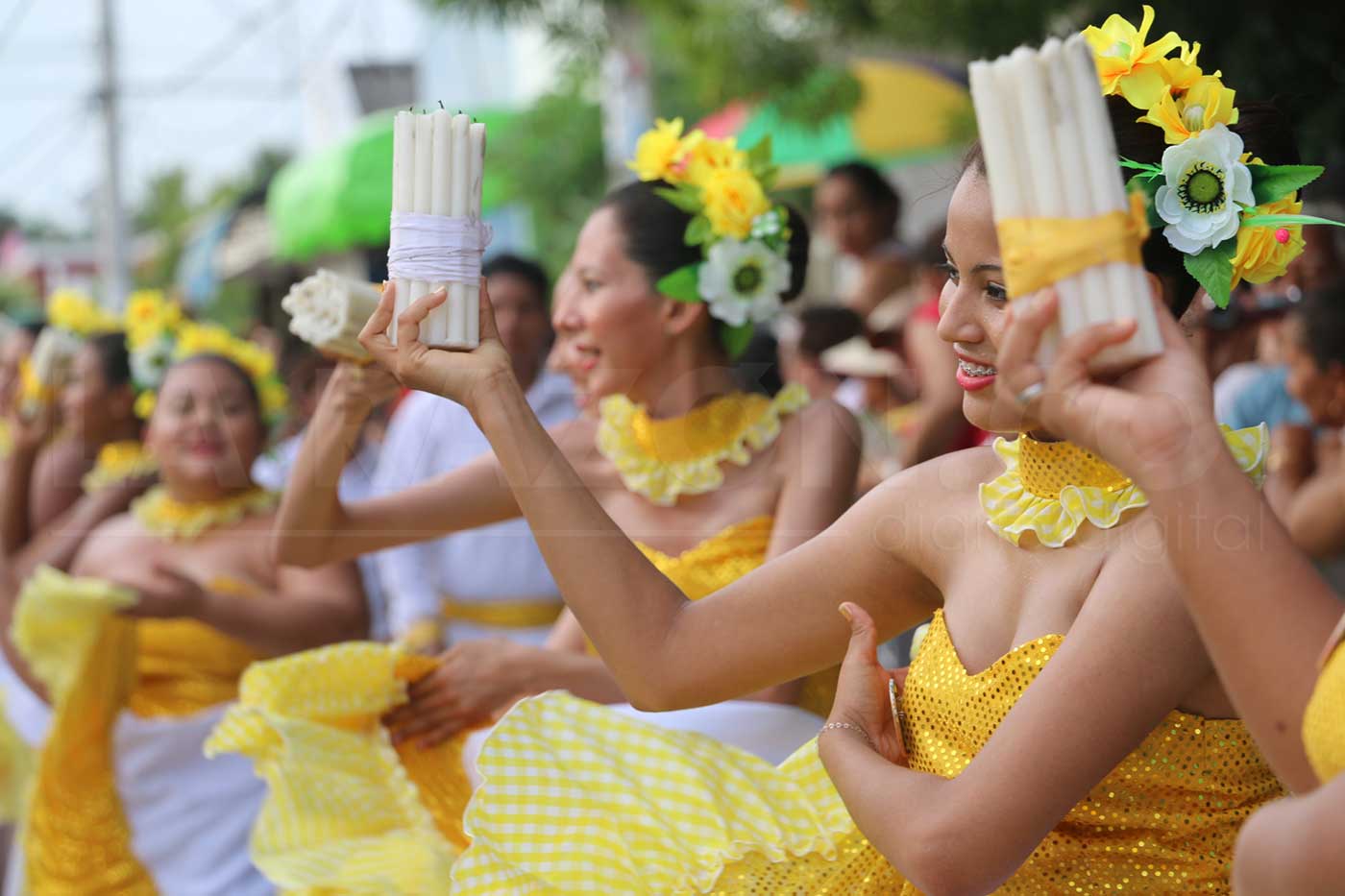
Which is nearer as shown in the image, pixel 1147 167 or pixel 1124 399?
pixel 1124 399

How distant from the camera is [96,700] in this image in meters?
3.78

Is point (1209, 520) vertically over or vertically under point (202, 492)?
over

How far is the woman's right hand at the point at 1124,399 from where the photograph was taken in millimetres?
1256

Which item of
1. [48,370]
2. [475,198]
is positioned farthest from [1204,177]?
[48,370]

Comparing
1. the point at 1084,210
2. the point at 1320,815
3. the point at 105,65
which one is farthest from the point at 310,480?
the point at 105,65

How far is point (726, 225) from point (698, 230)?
6cm

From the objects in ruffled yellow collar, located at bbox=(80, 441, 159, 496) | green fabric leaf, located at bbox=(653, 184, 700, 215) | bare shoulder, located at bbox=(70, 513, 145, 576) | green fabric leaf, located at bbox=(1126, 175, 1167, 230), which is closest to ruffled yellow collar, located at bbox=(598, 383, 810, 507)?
green fabric leaf, located at bbox=(653, 184, 700, 215)

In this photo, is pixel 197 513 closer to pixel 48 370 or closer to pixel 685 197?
pixel 48 370

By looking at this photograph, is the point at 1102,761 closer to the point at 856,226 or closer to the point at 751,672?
the point at 751,672

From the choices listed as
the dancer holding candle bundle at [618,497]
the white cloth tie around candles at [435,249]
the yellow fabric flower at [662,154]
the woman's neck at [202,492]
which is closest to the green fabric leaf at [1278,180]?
the white cloth tie around candles at [435,249]

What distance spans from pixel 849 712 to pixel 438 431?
2.65m

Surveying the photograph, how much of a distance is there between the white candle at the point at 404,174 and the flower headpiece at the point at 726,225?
1231mm

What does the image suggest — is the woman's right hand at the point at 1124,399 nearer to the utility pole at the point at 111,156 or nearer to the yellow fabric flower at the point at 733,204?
the yellow fabric flower at the point at 733,204

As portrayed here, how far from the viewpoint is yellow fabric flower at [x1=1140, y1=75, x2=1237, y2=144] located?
1.74 metres
